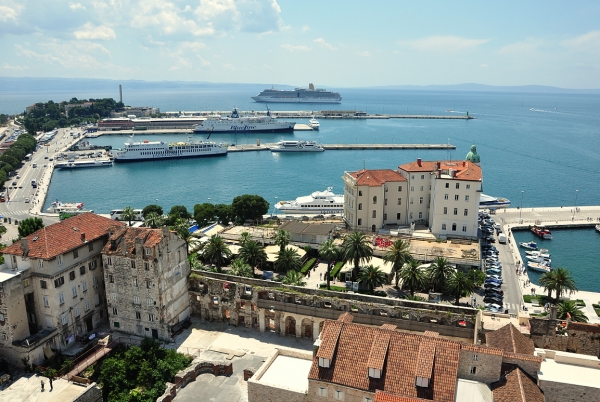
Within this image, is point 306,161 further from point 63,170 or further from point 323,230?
point 323,230

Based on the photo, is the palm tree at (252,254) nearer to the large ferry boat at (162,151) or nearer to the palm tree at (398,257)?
the palm tree at (398,257)

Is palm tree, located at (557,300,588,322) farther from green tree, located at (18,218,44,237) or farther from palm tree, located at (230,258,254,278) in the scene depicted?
green tree, located at (18,218,44,237)

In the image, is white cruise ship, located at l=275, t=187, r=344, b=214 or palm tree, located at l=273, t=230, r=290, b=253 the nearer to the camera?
palm tree, located at l=273, t=230, r=290, b=253

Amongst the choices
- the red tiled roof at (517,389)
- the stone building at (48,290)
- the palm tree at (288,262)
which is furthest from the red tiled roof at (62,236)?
the red tiled roof at (517,389)

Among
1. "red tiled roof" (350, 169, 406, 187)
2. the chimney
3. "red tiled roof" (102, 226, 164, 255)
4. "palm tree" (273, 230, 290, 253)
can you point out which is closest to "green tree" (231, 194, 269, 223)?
"red tiled roof" (350, 169, 406, 187)

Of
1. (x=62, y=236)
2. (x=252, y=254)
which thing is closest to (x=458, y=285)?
(x=252, y=254)

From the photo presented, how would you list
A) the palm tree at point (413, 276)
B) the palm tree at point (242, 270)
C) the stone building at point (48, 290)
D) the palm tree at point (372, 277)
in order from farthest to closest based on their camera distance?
1. the palm tree at point (242, 270)
2. the palm tree at point (372, 277)
3. the palm tree at point (413, 276)
4. the stone building at point (48, 290)

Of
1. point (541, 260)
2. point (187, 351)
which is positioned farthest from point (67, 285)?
point (541, 260)
